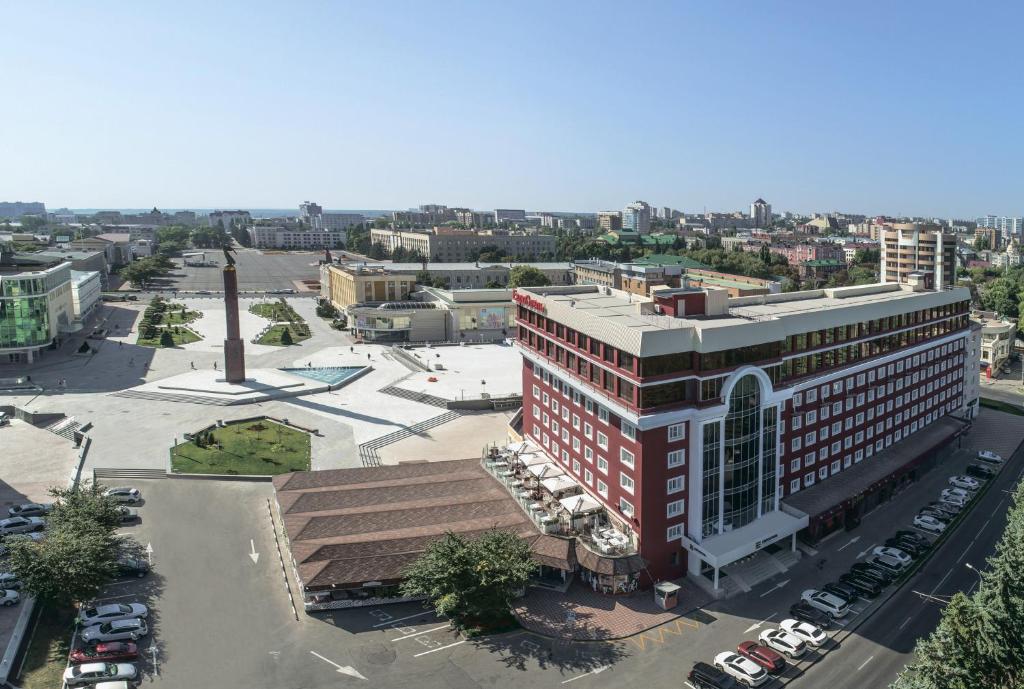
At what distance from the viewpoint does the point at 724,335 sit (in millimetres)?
36312

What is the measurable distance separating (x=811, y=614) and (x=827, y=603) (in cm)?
108

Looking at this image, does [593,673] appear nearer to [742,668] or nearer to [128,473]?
[742,668]

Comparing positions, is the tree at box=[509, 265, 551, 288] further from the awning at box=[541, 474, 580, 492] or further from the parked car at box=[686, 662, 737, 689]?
the parked car at box=[686, 662, 737, 689]

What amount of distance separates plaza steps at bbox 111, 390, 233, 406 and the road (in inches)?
2173

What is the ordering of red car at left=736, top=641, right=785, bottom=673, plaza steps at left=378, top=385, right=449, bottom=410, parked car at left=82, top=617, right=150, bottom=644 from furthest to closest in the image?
plaza steps at left=378, top=385, right=449, bottom=410, parked car at left=82, top=617, right=150, bottom=644, red car at left=736, top=641, right=785, bottom=673

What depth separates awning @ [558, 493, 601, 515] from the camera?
130 feet

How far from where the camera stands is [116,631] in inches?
1273

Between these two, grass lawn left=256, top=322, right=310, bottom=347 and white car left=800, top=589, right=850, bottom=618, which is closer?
white car left=800, top=589, right=850, bottom=618

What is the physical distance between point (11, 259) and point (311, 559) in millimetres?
82926

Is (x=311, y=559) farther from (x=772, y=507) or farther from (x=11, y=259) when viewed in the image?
(x=11, y=259)

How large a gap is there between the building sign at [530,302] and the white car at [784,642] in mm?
21741

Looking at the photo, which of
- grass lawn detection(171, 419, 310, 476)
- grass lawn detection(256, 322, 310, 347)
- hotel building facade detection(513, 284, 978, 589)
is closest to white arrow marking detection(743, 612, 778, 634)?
hotel building facade detection(513, 284, 978, 589)

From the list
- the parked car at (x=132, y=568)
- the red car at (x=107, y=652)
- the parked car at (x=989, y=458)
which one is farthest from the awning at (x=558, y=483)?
the parked car at (x=989, y=458)

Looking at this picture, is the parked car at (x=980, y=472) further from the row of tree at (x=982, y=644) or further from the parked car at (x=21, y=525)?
the parked car at (x=21, y=525)
